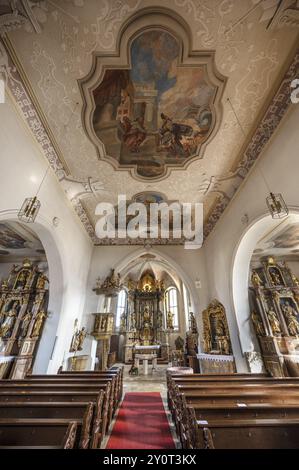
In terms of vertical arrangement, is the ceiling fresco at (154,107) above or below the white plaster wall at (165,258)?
above

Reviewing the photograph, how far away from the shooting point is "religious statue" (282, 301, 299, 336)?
266 inches

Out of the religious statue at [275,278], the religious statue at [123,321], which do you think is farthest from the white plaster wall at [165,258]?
the religious statue at [123,321]

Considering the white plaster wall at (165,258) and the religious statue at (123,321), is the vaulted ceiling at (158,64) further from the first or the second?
the religious statue at (123,321)

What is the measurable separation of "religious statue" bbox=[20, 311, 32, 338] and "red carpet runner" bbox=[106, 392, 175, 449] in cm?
431

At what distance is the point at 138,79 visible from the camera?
13.3 ft

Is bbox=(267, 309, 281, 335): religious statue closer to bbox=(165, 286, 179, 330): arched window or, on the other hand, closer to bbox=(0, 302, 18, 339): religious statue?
bbox=(0, 302, 18, 339): religious statue

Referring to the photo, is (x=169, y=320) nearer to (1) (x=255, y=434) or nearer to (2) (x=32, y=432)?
(1) (x=255, y=434)

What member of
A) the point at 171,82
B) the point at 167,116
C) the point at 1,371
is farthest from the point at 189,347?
the point at 171,82

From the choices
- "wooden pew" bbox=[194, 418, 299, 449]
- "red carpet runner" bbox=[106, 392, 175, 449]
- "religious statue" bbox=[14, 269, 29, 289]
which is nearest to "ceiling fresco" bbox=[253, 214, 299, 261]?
"wooden pew" bbox=[194, 418, 299, 449]

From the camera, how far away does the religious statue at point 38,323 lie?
6.59 metres

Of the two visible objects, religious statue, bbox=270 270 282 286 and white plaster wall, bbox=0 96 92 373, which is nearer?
white plaster wall, bbox=0 96 92 373

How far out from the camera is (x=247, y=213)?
19.1ft

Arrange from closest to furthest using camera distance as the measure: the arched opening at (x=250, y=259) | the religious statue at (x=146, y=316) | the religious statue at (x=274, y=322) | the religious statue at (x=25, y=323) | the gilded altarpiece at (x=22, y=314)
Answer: the arched opening at (x=250, y=259)
the gilded altarpiece at (x=22, y=314)
the religious statue at (x=274, y=322)
the religious statue at (x=25, y=323)
the religious statue at (x=146, y=316)

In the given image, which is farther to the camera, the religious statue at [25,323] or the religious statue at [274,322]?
the religious statue at [25,323]
